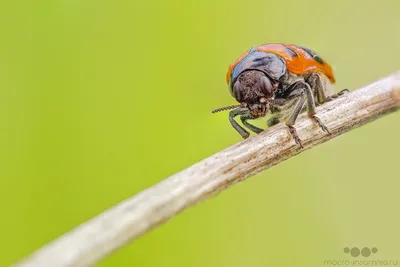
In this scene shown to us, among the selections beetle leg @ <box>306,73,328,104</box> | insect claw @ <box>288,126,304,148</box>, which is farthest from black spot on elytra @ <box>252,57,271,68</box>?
insect claw @ <box>288,126,304,148</box>

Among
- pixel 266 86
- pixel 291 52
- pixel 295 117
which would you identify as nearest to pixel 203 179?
pixel 295 117

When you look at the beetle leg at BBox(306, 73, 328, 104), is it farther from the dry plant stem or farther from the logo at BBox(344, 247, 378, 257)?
the logo at BBox(344, 247, 378, 257)

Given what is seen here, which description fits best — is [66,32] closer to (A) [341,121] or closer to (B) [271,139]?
(B) [271,139]

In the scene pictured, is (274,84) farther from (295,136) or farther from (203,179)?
(203,179)

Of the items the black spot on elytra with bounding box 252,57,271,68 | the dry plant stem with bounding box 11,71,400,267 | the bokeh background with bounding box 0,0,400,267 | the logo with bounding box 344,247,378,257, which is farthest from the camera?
the logo with bounding box 344,247,378,257

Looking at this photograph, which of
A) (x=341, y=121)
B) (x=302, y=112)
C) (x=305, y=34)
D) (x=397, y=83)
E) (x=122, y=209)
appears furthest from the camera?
(x=305, y=34)

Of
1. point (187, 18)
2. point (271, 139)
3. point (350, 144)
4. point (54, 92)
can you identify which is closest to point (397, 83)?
point (271, 139)
